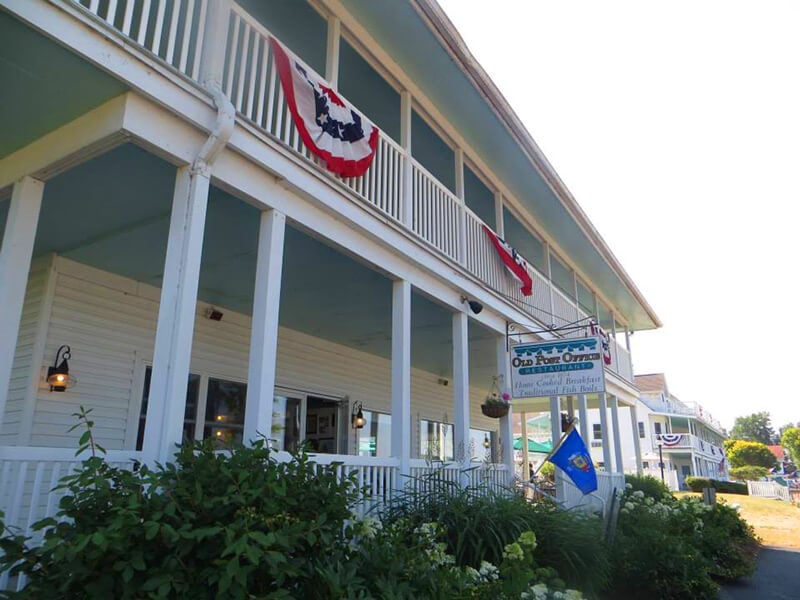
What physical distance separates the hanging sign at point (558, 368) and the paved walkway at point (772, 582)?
3199mm

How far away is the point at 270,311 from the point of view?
4734 mm

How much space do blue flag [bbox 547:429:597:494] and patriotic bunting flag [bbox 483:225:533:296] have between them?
8.96 ft

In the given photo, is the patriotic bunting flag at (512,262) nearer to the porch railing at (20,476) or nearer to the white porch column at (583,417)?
the white porch column at (583,417)

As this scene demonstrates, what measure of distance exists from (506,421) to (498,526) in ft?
11.3

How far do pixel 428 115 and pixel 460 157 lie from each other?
0.88 meters

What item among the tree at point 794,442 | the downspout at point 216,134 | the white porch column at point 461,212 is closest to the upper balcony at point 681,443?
the tree at point 794,442

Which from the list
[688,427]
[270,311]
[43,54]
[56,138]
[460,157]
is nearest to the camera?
[43,54]

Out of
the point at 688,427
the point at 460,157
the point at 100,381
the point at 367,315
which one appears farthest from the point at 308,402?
the point at 688,427

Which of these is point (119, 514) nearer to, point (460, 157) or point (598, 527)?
point (598, 527)

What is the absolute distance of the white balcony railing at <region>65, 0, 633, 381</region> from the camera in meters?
4.31

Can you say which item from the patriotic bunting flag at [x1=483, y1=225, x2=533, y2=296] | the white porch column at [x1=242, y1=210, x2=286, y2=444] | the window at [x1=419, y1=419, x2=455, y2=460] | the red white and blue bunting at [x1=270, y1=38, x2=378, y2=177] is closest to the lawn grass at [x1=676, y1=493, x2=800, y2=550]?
the window at [x1=419, y1=419, x2=455, y2=460]

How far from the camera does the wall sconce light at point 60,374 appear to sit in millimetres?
6023

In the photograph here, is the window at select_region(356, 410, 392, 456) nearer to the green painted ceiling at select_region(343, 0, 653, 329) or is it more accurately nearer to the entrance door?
the entrance door

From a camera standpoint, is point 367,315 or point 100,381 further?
point 367,315
